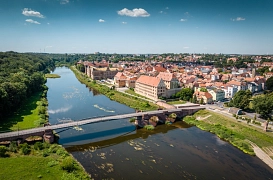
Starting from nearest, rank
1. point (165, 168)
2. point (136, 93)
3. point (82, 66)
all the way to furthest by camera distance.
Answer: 1. point (165, 168)
2. point (136, 93)
3. point (82, 66)

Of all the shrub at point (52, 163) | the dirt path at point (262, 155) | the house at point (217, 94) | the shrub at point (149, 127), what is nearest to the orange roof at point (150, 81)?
the house at point (217, 94)

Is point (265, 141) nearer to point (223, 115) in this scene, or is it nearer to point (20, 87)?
point (223, 115)

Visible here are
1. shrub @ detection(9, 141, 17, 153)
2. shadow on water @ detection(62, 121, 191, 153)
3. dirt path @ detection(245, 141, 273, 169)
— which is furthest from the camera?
shadow on water @ detection(62, 121, 191, 153)

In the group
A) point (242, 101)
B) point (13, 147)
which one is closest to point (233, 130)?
point (242, 101)

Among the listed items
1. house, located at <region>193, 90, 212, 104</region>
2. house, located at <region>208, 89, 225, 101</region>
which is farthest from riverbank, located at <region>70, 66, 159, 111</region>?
house, located at <region>208, 89, 225, 101</region>

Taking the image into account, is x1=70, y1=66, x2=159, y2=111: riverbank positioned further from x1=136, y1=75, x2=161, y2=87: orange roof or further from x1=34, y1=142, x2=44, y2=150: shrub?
x1=34, y1=142, x2=44, y2=150: shrub

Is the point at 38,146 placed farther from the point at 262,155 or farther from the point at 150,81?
the point at 150,81

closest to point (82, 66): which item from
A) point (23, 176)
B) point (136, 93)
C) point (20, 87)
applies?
point (136, 93)
